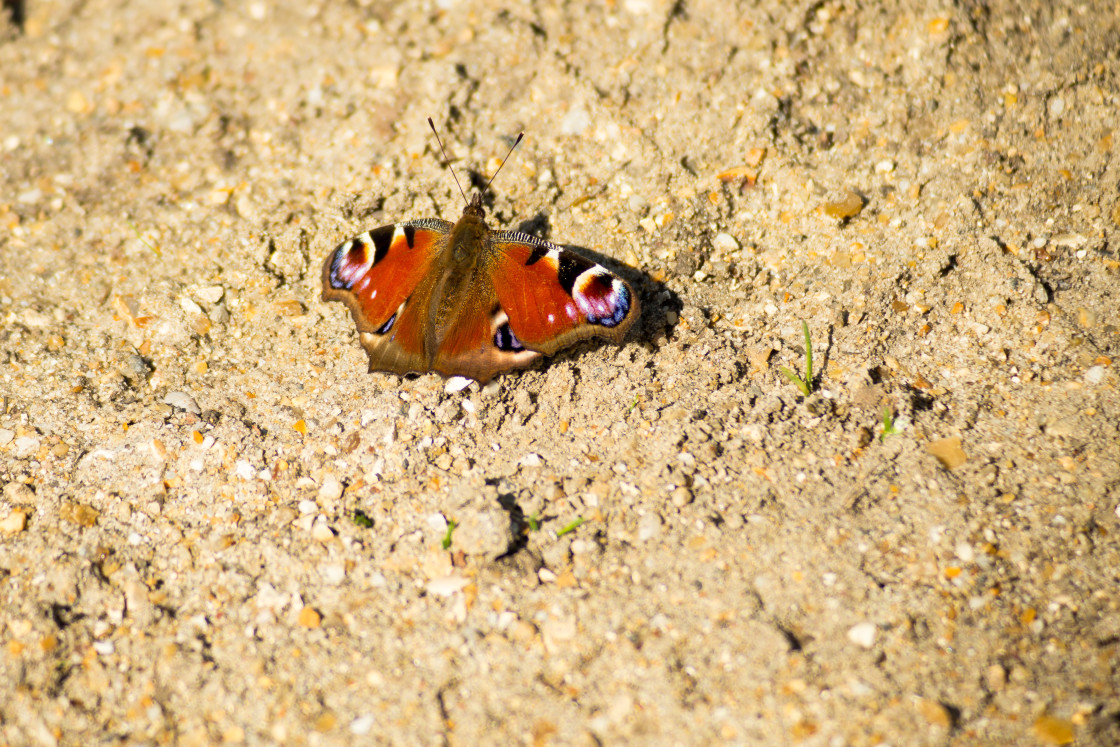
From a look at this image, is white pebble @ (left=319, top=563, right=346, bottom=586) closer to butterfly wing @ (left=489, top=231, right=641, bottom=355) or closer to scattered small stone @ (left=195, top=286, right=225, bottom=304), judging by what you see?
butterfly wing @ (left=489, top=231, right=641, bottom=355)

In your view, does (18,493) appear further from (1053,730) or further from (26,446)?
(1053,730)

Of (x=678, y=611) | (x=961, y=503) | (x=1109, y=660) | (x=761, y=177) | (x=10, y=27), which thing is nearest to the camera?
(x=1109, y=660)

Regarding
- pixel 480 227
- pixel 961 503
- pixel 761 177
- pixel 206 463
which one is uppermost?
pixel 761 177

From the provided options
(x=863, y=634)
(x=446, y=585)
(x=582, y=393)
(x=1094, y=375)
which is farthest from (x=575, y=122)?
(x=863, y=634)

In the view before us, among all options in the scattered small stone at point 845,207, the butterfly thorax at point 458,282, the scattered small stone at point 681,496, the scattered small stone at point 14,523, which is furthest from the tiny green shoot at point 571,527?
the scattered small stone at point 14,523

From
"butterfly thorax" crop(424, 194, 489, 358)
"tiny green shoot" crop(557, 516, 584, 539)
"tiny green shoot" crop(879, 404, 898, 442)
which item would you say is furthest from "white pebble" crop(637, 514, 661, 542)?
"butterfly thorax" crop(424, 194, 489, 358)

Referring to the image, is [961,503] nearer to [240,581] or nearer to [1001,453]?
[1001,453]

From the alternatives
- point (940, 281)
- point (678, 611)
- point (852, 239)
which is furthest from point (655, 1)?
point (678, 611)
